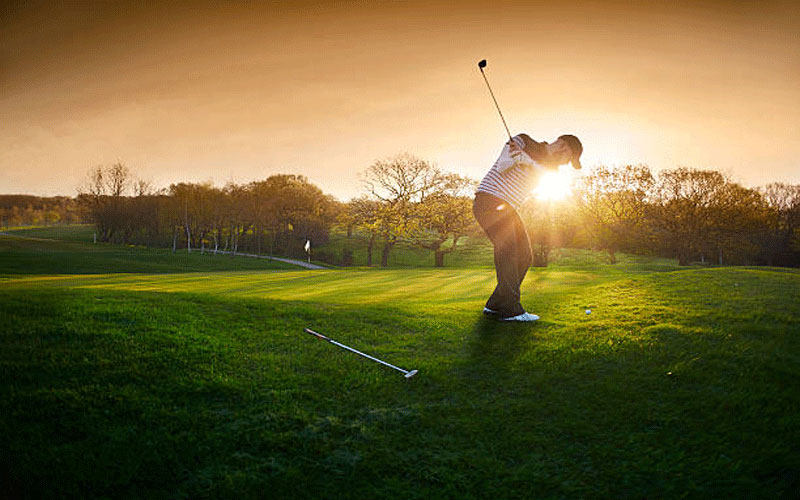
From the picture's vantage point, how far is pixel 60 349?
4.86 m

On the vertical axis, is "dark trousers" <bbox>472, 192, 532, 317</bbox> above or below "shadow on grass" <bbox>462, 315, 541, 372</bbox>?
above

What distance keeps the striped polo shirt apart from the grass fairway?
2.52 metres

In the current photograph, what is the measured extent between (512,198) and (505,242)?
858mm

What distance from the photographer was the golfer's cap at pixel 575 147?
7.36 meters

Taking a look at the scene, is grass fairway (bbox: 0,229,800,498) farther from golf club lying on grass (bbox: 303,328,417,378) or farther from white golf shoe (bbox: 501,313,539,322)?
white golf shoe (bbox: 501,313,539,322)

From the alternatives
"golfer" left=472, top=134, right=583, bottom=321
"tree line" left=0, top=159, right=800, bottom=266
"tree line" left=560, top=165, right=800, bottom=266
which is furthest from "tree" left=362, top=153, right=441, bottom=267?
"golfer" left=472, top=134, right=583, bottom=321

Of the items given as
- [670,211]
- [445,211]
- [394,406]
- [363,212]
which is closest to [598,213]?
[670,211]

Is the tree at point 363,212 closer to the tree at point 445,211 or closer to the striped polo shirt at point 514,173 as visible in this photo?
the tree at point 445,211

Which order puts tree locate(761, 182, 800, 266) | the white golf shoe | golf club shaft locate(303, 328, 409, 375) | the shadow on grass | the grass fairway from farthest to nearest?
tree locate(761, 182, 800, 266) < the white golf shoe < the shadow on grass < golf club shaft locate(303, 328, 409, 375) < the grass fairway

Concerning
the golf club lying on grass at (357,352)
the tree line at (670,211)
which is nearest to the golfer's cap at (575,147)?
the golf club lying on grass at (357,352)

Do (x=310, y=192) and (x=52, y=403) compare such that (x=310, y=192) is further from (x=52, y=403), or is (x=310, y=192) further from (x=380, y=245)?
(x=52, y=403)

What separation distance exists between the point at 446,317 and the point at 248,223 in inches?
2902

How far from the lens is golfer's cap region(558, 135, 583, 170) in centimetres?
736

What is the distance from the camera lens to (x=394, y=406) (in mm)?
4465
